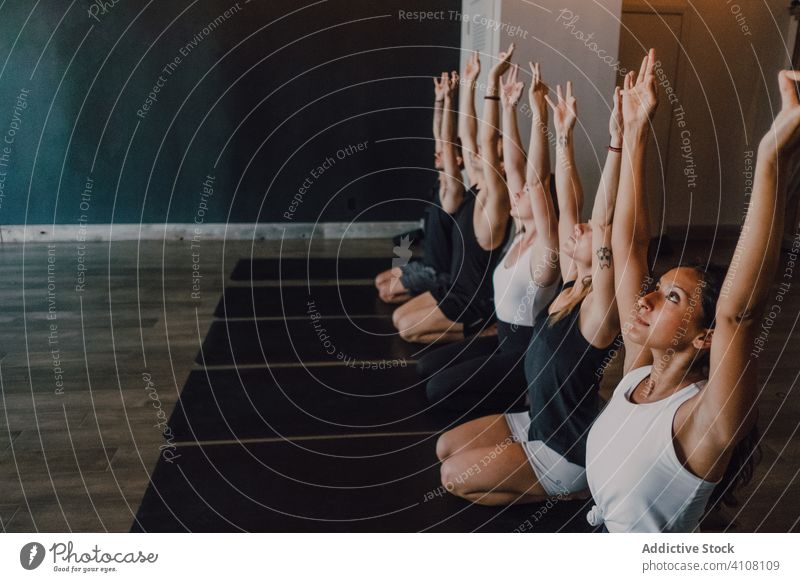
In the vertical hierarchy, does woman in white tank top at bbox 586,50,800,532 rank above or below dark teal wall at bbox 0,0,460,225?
below

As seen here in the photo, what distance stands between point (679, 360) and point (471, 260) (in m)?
2.22

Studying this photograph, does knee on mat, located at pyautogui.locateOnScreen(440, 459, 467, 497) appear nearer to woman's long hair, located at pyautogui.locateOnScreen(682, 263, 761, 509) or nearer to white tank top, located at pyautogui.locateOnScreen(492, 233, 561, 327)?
white tank top, located at pyautogui.locateOnScreen(492, 233, 561, 327)

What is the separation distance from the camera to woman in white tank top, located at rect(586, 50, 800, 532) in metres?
1.50

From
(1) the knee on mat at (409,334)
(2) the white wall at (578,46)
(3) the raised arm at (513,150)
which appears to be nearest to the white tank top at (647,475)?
(3) the raised arm at (513,150)

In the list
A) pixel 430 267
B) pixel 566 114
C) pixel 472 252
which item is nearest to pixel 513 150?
pixel 566 114

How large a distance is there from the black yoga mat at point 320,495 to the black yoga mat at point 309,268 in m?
2.62

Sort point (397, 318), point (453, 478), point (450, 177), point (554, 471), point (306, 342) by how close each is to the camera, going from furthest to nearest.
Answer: point (450, 177), point (397, 318), point (306, 342), point (453, 478), point (554, 471)

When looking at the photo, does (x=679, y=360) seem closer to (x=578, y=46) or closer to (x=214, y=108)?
(x=578, y=46)

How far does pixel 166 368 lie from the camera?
3.76 meters

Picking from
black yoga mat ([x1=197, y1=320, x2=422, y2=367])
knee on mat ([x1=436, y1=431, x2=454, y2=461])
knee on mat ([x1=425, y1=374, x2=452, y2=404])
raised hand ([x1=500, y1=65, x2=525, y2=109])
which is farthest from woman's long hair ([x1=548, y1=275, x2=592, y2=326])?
black yoga mat ([x1=197, y1=320, x2=422, y2=367])

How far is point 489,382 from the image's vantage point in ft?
10.4

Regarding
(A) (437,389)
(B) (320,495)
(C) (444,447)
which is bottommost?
(B) (320,495)

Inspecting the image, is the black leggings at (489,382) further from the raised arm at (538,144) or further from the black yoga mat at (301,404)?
the raised arm at (538,144)
